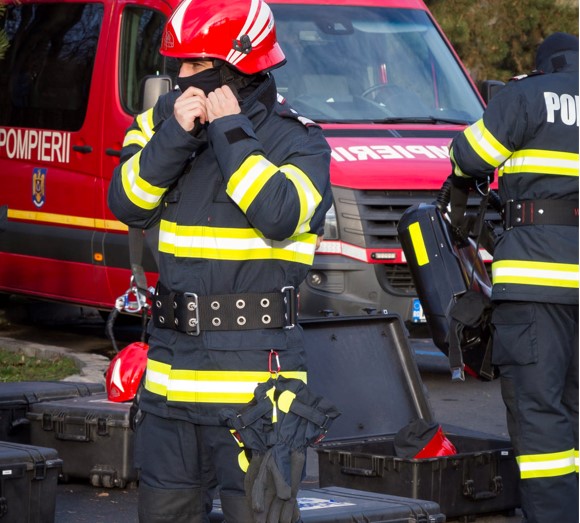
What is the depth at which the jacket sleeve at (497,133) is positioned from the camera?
5492mm

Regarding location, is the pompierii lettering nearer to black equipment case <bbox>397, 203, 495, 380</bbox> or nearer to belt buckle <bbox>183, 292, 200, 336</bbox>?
black equipment case <bbox>397, 203, 495, 380</bbox>

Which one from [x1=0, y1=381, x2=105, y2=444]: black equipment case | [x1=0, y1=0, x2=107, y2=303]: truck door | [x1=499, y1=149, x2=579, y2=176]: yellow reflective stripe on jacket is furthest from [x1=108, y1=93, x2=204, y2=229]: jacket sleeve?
[x1=0, y1=0, x2=107, y2=303]: truck door

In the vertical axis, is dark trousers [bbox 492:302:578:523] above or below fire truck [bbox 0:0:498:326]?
above

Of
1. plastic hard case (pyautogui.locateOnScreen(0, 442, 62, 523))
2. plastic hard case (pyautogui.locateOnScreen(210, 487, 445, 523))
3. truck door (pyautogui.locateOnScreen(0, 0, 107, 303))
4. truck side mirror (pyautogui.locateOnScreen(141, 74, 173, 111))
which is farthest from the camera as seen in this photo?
truck door (pyautogui.locateOnScreen(0, 0, 107, 303))

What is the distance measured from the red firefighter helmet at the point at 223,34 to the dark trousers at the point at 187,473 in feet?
3.10

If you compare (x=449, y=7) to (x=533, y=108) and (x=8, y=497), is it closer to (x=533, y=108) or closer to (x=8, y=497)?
(x=533, y=108)

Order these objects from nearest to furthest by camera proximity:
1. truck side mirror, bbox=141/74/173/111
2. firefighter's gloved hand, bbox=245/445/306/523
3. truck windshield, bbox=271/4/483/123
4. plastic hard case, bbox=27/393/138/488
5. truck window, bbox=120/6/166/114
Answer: firefighter's gloved hand, bbox=245/445/306/523 → plastic hard case, bbox=27/393/138/488 → truck side mirror, bbox=141/74/173/111 → truck windshield, bbox=271/4/483/123 → truck window, bbox=120/6/166/114

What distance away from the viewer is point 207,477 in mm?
3928

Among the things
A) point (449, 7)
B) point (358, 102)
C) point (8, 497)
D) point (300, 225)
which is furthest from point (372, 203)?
point (449, 7)

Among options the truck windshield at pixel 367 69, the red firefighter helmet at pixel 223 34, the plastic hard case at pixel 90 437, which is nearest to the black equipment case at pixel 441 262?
the plastic hard case at pixel 90 437

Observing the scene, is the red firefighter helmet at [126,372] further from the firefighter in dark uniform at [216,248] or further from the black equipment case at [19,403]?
the firefighter in dark uniform at [216,248]

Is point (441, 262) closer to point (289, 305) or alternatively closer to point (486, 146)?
point (486, 146)

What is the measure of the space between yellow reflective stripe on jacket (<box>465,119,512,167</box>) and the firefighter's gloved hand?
2.03 meters

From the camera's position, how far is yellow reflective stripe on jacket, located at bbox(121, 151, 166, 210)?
12.8ft
